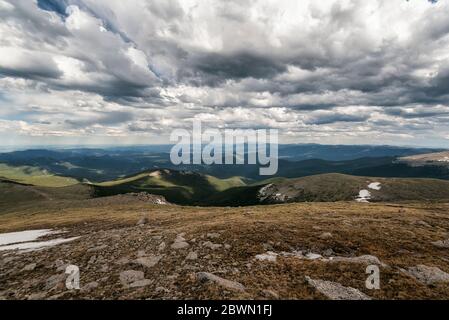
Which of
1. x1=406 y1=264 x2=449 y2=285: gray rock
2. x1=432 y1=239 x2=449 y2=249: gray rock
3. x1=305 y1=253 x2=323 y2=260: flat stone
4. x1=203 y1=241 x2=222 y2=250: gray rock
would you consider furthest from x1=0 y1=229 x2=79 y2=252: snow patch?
x1=432 y1=239 x2=449 y2=249: gray rock

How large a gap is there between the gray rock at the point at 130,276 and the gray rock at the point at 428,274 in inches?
687

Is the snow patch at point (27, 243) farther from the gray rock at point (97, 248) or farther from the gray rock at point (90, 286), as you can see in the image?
the gray rock at point (90, 286)

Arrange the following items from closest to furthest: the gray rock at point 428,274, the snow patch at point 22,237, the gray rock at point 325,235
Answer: the gray rock at point 428,274, the gray rock at point 325,235, the snow patch at point 22,237

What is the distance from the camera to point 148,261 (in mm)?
21109

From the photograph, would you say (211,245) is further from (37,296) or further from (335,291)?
(37,296)

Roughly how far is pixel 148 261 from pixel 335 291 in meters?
13.0

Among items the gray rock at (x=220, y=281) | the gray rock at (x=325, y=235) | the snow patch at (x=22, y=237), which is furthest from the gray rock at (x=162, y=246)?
the snow patch at (x=22, y=237)

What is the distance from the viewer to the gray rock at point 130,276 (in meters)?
17.7

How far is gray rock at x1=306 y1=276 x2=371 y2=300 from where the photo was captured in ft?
49.5

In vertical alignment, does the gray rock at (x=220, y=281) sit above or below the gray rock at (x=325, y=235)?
above

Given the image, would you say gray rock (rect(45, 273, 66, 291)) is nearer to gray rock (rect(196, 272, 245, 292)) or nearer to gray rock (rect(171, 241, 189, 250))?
gray rock (rect(171, 241, 189, 250))

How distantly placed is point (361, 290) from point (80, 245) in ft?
83.2

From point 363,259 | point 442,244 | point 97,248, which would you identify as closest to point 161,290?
point 97,248
